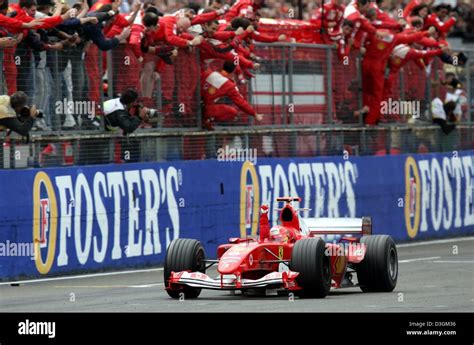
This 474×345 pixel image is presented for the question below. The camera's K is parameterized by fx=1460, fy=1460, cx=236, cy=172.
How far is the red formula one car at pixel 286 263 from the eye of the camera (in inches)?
591

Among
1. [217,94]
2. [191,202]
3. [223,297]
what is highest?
[217,94]

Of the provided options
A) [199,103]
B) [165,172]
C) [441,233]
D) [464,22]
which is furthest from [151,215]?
[464,22]

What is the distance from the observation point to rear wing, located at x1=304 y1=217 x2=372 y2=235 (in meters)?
17.2

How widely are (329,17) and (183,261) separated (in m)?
9.84

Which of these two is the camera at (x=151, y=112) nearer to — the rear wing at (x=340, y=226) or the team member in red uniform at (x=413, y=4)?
the rear wing at (x=340, y=226)

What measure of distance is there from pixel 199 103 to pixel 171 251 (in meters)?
6.73

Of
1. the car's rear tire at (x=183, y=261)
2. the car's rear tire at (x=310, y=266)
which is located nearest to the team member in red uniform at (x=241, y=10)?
the car's rear tire at (x=183, y=261)

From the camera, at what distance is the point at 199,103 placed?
73.0 feet

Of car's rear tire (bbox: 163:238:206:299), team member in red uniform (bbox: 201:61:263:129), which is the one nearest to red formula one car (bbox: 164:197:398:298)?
car's rear tire (bbox: 163:238:206:299)

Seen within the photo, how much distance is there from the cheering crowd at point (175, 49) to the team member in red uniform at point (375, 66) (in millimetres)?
18

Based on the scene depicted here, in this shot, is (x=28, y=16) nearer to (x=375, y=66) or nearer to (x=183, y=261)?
(x=183, y=261)

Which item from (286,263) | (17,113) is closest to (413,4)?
(17,113)

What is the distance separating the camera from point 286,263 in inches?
612

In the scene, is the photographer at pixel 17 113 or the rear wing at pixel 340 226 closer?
the rear wing at pixel 340 226
